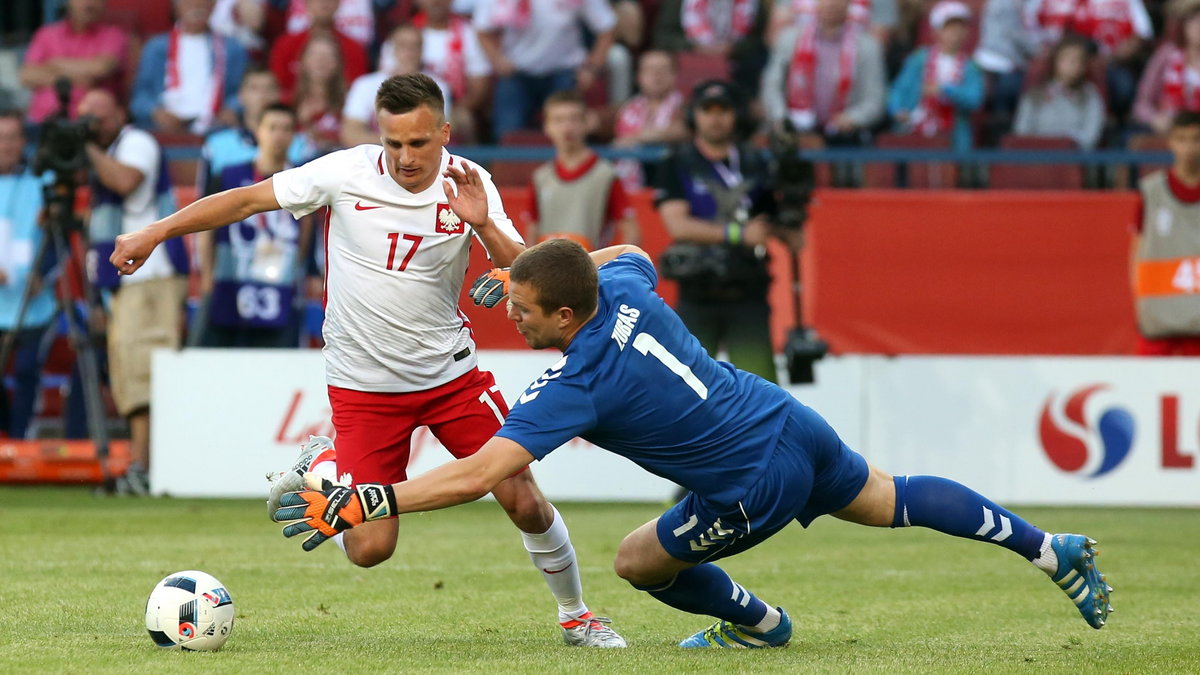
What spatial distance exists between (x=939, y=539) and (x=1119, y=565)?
1631mm

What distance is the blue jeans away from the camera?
14680 mm

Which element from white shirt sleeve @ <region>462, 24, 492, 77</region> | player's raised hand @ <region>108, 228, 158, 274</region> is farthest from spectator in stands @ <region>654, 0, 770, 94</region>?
player's raised hand @ <region>108, 228, 158, 274</region>

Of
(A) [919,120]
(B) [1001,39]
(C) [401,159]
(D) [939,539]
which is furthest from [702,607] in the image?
(B) [1001,39]

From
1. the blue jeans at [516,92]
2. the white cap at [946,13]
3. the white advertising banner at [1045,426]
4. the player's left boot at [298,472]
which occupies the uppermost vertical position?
the white cap at [946,13]

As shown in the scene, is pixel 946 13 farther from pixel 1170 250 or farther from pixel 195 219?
pixel 195 219

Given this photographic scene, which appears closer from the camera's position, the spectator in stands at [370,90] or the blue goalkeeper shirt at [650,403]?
the blue goalkeeper shirt at [650,403]

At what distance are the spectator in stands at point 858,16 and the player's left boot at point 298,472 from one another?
876cm

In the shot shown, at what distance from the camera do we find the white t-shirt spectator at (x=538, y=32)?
14.6 m

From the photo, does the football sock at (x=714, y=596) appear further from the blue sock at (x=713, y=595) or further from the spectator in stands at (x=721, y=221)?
the spectator in stands at (x=721, y=221)

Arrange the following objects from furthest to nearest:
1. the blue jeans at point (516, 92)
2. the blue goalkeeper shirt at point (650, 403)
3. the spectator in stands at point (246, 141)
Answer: the blue jeans at point (516, 92), the spectator in stands at point (246, 141), the blue goalkeeper shirt at point (650, 403)

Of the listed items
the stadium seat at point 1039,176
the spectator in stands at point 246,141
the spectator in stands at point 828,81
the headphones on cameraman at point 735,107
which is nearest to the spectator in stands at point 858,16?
the spectator in stands at point 828,81

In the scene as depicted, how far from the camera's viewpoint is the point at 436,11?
14.4m

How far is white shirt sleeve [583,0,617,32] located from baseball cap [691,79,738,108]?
173 inches

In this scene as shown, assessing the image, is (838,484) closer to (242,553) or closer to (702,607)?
(702,607)
